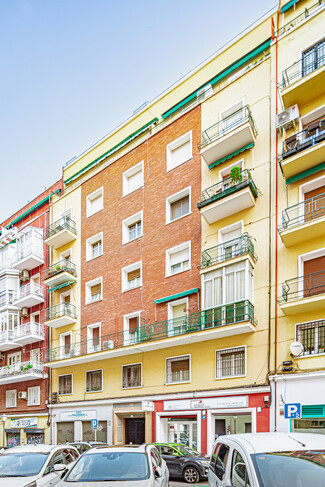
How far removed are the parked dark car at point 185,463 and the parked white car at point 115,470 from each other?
701 centimetres

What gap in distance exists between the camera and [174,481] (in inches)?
538

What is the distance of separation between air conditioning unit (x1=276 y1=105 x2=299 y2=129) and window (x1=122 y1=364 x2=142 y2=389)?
12764mm

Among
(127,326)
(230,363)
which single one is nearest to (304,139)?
(230,363)


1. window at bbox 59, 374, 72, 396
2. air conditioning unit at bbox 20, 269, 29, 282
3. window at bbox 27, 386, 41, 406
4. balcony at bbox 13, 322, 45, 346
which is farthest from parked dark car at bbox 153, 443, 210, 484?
air conditioning unit at bbox 20, 269, 29, 282

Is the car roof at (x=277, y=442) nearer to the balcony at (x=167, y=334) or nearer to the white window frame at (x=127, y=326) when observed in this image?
the balcony at (x=167, y=334)

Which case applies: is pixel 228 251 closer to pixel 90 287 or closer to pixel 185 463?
pixel 185 463

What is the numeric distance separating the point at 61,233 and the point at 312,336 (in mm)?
16755

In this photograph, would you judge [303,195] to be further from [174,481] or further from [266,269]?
[174,481]

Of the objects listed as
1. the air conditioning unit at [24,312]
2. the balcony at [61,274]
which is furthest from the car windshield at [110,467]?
the air conditioning unit at [24,312]

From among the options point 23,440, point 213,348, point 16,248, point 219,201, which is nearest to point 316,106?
point 219,201

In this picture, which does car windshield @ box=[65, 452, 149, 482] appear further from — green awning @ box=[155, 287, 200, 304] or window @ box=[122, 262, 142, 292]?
window @ box=[122, 262, 142, 292]

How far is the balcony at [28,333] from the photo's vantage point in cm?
2723

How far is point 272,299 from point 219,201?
468 centimetres

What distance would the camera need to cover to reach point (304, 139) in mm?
16578
